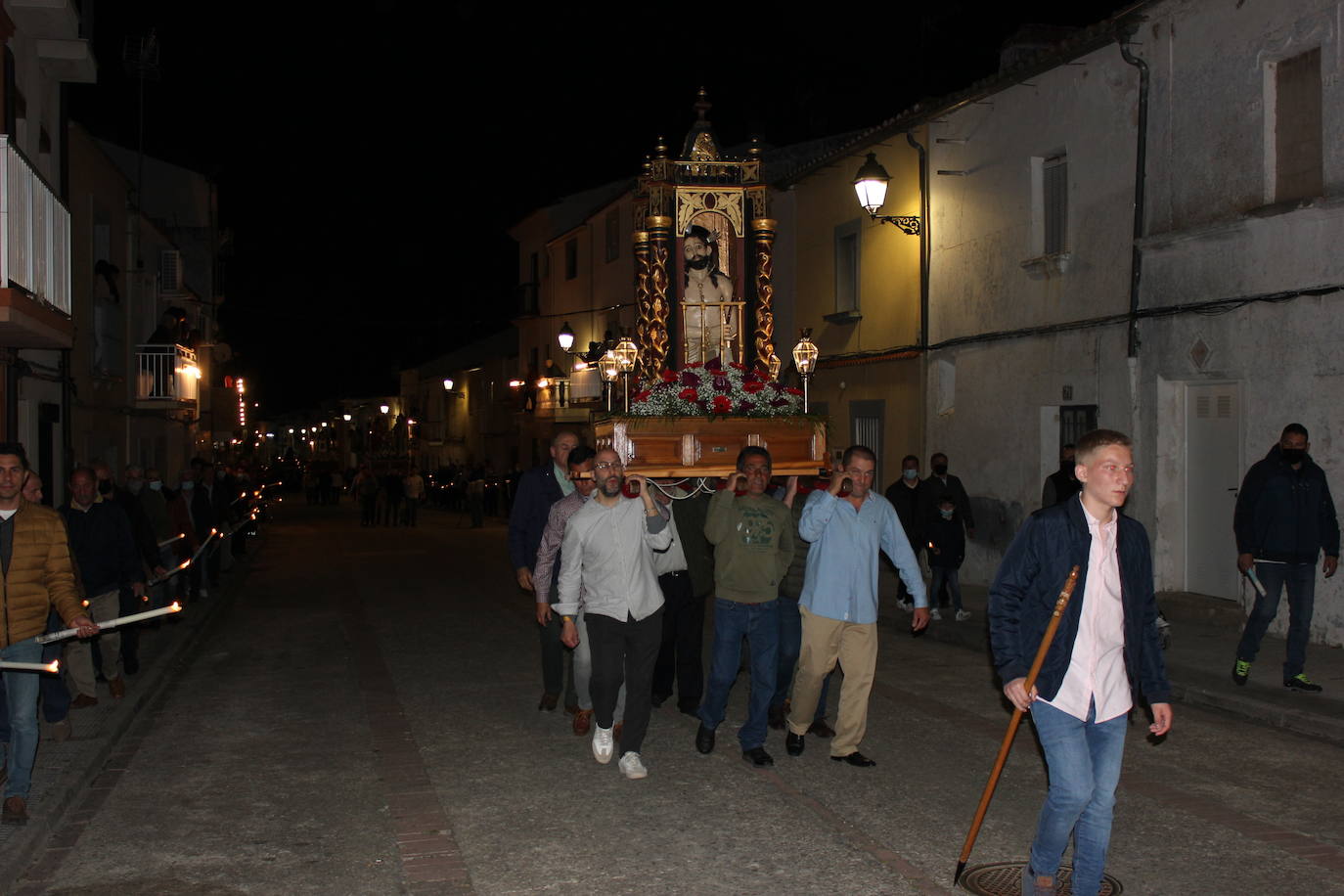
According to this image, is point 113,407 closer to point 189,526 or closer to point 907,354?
point 189,526

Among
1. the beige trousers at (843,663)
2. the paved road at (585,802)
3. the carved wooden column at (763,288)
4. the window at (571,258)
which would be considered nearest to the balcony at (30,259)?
the paved road at (585,802)

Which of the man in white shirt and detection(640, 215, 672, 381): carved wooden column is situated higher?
detection(640, 215, 672, 381): carved wooden column

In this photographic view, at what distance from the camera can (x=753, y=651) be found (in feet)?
24.8

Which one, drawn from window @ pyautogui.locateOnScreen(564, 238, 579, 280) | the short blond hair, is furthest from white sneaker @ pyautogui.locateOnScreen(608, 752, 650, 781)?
window @ pyautogui.locateOnScreen(564, 238, 579, 280)

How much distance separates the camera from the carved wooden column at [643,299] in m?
13.0

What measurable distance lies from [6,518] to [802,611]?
4.27 m

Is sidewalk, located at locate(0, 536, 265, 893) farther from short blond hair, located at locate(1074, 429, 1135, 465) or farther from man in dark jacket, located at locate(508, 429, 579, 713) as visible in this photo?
short blond hair, located at locate(1074, 429, 1135, 465)

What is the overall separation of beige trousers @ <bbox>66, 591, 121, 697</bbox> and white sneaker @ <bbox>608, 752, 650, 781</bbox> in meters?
4.05

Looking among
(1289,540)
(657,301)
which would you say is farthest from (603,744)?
(657,301)

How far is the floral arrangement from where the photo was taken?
1114 centimetres

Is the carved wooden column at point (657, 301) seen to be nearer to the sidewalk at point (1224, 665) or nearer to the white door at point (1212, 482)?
the sidewalk at point (1224, 665)

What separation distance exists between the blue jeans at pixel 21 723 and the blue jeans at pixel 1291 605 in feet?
26.4

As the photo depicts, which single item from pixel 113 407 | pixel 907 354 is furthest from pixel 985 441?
pixel 113 407

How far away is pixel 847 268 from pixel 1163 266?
855cm
